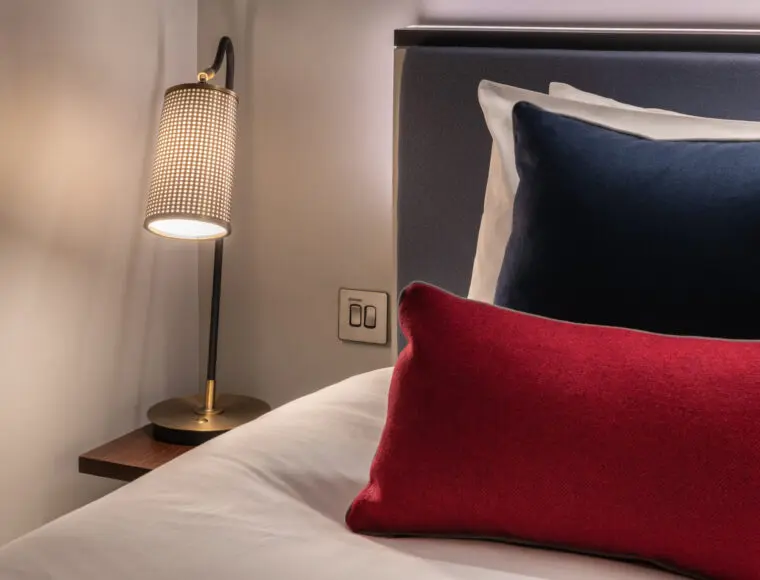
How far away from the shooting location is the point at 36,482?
1504 millimetres

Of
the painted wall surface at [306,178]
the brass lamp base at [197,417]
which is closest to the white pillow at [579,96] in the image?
the painted wall surface at [306,178]

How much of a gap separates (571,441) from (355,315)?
1.05 m

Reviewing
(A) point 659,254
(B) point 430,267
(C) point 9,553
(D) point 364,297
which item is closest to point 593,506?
(A) point 659,254

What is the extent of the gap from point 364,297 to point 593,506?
1059 millimetres

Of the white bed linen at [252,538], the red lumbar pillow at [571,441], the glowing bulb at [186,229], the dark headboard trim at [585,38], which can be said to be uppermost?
the dark headboard trim at [585,38]

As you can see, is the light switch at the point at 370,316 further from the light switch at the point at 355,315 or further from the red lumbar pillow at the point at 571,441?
the red lumbar pillow at the point at 571,441

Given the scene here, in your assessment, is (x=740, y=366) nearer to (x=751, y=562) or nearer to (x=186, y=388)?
(x=751, y=562)

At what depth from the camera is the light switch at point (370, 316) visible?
5.69 feet

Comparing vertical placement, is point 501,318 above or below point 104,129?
below

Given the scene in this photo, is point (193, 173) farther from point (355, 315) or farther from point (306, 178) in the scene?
point (355, 315)

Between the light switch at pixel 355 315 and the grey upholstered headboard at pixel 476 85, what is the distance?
0.69ft

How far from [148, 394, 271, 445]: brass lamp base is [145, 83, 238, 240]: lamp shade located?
1.11 feet

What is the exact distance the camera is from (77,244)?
1536 mm

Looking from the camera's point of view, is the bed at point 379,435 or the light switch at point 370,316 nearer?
the bed at point 379,435
